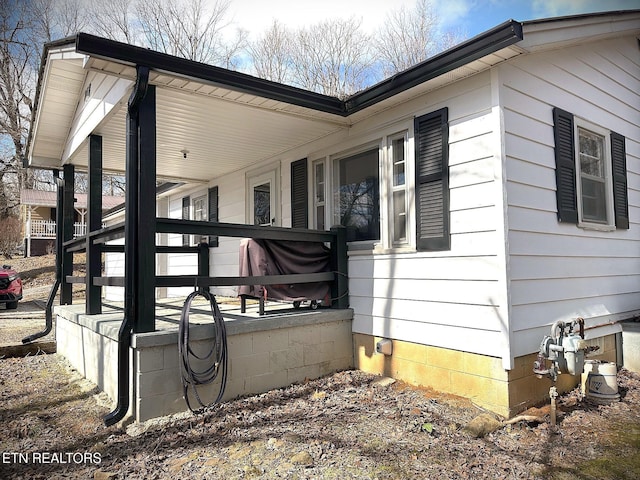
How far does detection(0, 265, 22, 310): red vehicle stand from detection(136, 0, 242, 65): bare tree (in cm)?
1122

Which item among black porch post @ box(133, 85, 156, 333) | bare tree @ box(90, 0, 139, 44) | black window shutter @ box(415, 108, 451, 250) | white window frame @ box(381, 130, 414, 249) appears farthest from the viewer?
bare tree @ box(90, 0, 139, 44)

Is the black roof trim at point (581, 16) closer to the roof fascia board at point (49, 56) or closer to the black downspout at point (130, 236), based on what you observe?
the black downspout at point (130, 236)

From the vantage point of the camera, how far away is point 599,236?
4605 millimetres

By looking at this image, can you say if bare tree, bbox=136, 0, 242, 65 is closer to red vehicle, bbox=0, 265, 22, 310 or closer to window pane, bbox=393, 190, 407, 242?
red vehicle, bbox=0, 265, 22, 310

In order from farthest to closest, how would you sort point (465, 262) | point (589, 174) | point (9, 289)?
1. point (9, 289)
2. point (589, 174)
3. point (465, 262)

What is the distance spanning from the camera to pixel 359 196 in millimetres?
4965

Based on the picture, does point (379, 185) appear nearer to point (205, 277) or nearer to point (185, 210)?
point (205, 277)

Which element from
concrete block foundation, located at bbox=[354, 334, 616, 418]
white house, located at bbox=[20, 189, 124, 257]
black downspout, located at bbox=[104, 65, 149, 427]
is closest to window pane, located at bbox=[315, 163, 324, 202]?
concrete block foundation, located at bbox=[354, 334, 616, 418]

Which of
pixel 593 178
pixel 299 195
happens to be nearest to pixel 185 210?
pixel 299 195

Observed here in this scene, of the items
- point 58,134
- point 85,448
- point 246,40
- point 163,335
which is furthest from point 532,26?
point 246,40

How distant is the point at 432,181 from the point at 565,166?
4.27ft

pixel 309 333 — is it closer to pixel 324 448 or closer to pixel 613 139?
pixel 324 448

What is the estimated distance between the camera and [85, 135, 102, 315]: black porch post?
4730 millimetres

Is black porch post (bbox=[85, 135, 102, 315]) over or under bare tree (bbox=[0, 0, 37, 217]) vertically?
under
